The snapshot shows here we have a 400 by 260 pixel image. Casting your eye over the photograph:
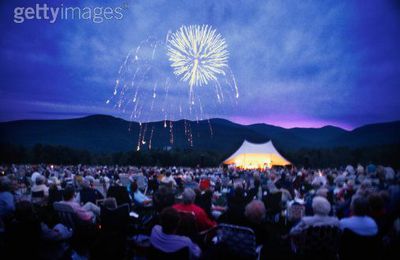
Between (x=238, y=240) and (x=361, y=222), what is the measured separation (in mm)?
1669

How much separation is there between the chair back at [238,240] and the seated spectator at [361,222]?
4.45 ft

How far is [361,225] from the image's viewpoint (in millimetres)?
4387

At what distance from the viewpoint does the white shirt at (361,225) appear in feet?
14.2

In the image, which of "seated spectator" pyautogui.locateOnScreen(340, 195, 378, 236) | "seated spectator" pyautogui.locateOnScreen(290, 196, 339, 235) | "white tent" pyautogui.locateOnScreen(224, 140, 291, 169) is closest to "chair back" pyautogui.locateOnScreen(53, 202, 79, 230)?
"seated spectator" pyautogui.locateOnScreen(290, 196, 339, 235)

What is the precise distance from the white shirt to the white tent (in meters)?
27.4

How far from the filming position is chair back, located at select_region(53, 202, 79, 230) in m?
5.61

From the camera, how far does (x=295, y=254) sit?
21.5 ft

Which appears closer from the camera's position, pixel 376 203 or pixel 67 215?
pixel 376 203

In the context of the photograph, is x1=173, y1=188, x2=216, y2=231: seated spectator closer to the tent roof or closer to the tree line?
the tent roof

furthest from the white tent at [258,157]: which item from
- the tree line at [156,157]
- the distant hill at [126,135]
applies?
the distant hill at [126,135]

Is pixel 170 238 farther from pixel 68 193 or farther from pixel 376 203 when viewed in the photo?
pixel 376 203

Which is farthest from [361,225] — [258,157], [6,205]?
[258,157]

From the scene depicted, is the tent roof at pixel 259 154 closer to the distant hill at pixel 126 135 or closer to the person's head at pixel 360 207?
the person's head at pixel 360 207

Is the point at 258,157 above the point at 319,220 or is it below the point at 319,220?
above
